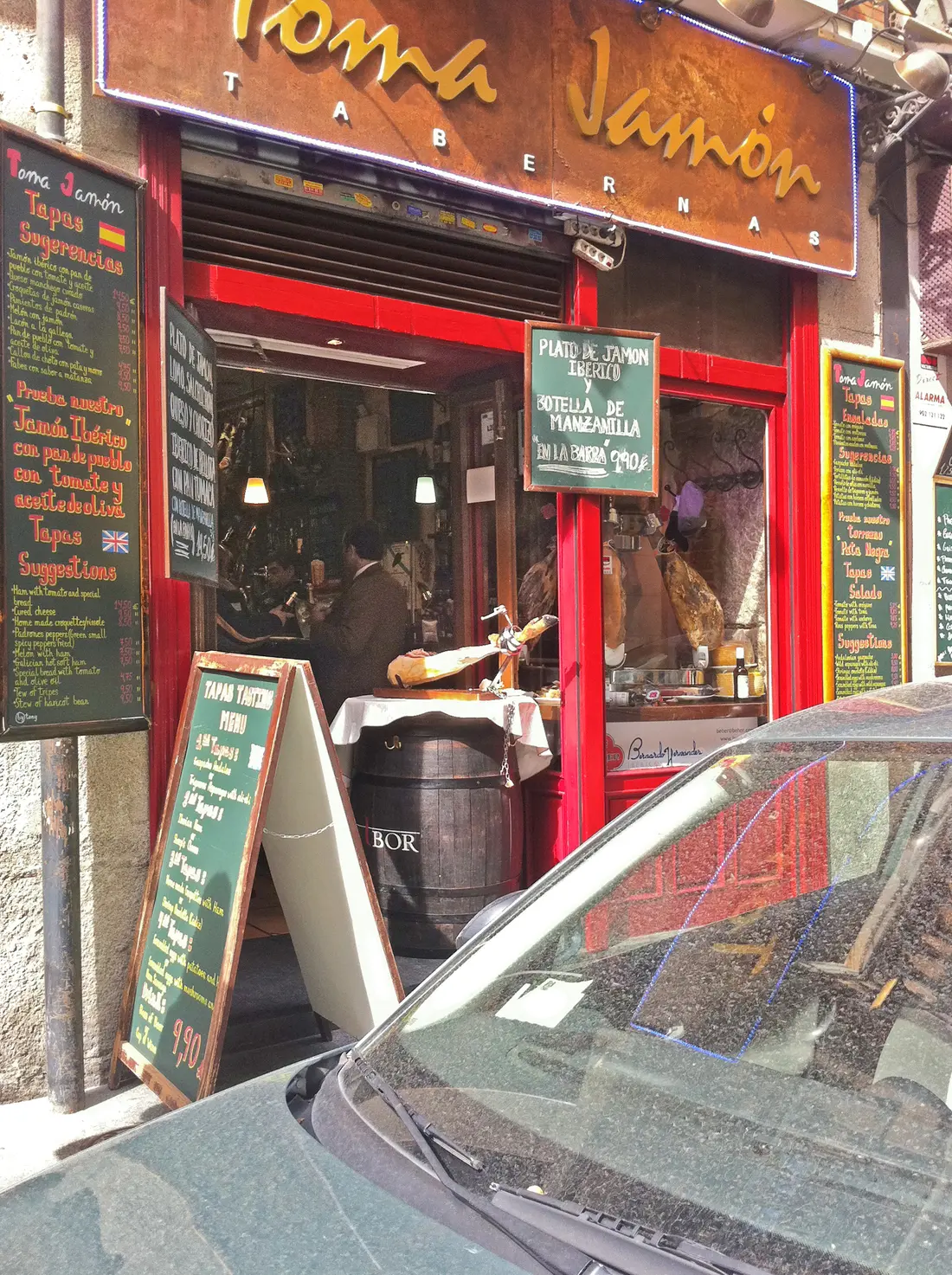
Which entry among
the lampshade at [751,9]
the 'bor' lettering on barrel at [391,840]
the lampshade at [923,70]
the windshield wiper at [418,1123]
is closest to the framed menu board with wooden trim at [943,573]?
the lampshade at [923,70]

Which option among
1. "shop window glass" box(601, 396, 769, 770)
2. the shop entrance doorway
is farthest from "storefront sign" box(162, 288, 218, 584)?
"shop window glass" box(601, 396, 769, 770)

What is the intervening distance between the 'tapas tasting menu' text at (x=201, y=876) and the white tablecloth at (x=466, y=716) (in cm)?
128

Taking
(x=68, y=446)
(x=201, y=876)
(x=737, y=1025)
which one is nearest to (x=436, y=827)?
(x=201, y=876)

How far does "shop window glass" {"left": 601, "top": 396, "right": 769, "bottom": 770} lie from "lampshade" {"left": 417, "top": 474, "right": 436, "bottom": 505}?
108 cm

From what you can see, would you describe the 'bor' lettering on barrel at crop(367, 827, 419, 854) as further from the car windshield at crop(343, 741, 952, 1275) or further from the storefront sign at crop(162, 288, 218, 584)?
the car windshield at crop(343, 741, 952, 1275)

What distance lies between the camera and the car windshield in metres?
1.34

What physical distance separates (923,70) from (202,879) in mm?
5100

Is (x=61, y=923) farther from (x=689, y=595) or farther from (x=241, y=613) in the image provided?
(x=689, y=595)

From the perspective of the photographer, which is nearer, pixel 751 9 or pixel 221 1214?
pixel 221 1214

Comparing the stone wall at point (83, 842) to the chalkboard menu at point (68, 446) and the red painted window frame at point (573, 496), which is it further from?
the chalkboard menu at point (68, 446)

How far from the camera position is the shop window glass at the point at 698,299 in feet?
19.2

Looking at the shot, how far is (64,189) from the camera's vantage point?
385 cm

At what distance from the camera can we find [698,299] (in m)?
6.12

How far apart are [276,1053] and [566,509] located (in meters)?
2.76
